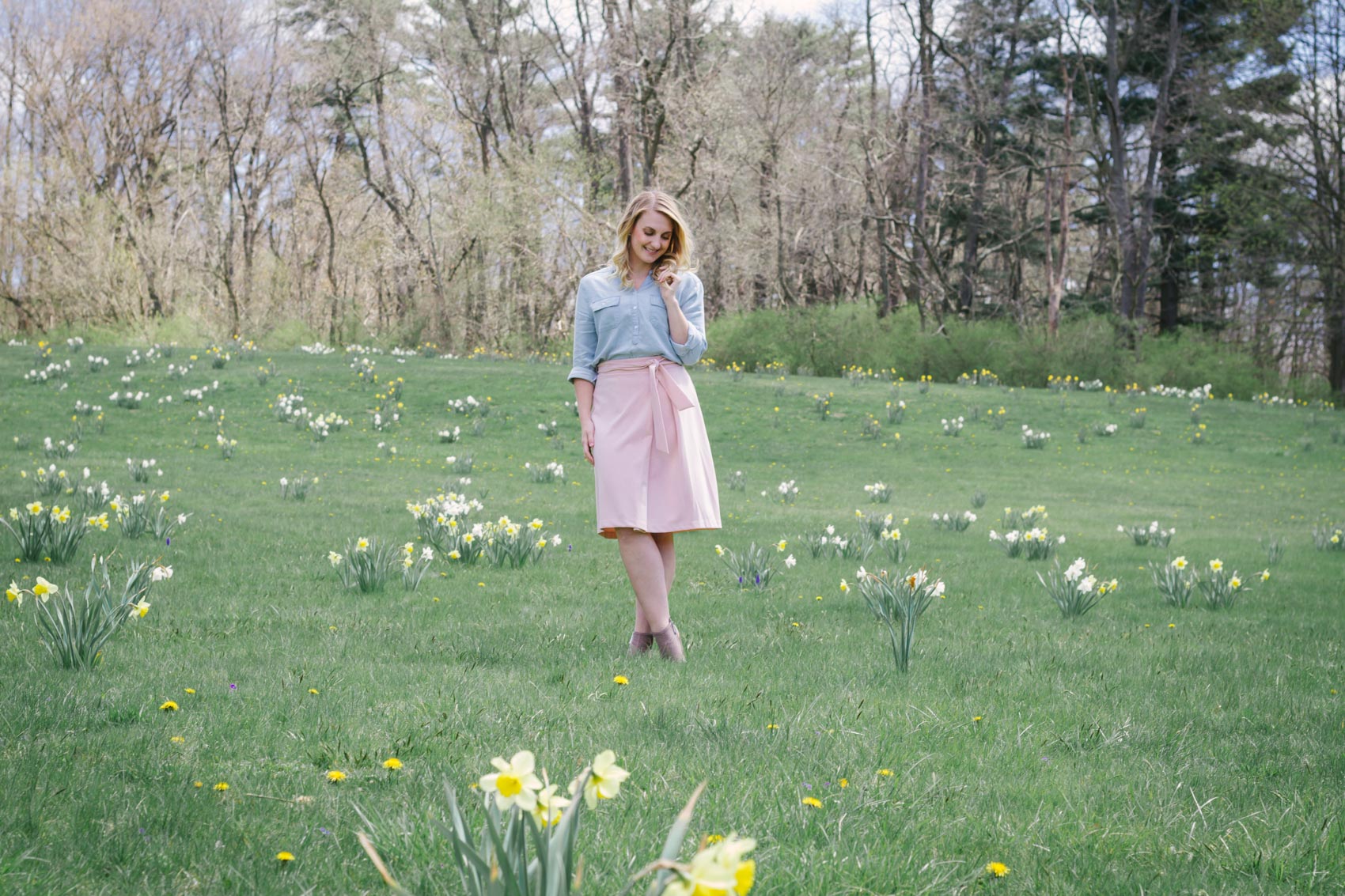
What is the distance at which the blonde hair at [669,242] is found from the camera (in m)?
4.21

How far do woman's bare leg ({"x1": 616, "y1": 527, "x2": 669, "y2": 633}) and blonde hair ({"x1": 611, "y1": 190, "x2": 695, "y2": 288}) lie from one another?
43.0 inches

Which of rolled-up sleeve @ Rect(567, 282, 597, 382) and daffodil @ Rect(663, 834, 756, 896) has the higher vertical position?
rolled-up sleeve @ Rect(567, 282, 597, 382)

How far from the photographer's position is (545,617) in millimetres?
4973

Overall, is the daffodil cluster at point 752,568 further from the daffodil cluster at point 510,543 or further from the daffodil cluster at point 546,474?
the daffodil cluster at point 546,474

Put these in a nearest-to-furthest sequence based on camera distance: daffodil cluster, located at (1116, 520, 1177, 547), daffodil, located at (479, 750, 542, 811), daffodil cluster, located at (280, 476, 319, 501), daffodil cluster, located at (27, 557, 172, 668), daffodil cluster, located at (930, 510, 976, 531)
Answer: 1. daffodil, located at (479, 750, 542, 811)
2. daffodil cluster, located at (27, 557, 172, 668)
3. daffodil cluster, located at (1116, 520, 1177, 547)
4. daffodil cluster, located at (930, 510, 976, 531)
5. daffodil cluster, located at (280, 476, 319, 501)

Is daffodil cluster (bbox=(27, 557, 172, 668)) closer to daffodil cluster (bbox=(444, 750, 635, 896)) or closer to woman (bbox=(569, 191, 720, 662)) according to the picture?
woman (bbox=(569, 191, 720, 662))

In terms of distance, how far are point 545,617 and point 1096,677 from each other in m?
2.53

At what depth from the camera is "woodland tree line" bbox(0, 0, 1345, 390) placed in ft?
72.8

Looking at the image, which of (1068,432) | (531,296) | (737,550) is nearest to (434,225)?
(531,296)

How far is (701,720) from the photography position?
3.16 metres

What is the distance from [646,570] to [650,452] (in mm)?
488

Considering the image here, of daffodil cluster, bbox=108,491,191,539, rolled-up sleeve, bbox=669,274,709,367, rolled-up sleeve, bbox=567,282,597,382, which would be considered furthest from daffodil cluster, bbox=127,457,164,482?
rolled-up sleeve, bbox=669,274,709,367

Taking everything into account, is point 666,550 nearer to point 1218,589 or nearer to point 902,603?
point 902,603

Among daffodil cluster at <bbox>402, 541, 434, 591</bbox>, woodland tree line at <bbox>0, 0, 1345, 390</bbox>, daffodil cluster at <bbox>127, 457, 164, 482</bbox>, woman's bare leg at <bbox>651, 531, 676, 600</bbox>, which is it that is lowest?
daffodil cluster at <bbox>402, 541, 434, 591</bbox>
